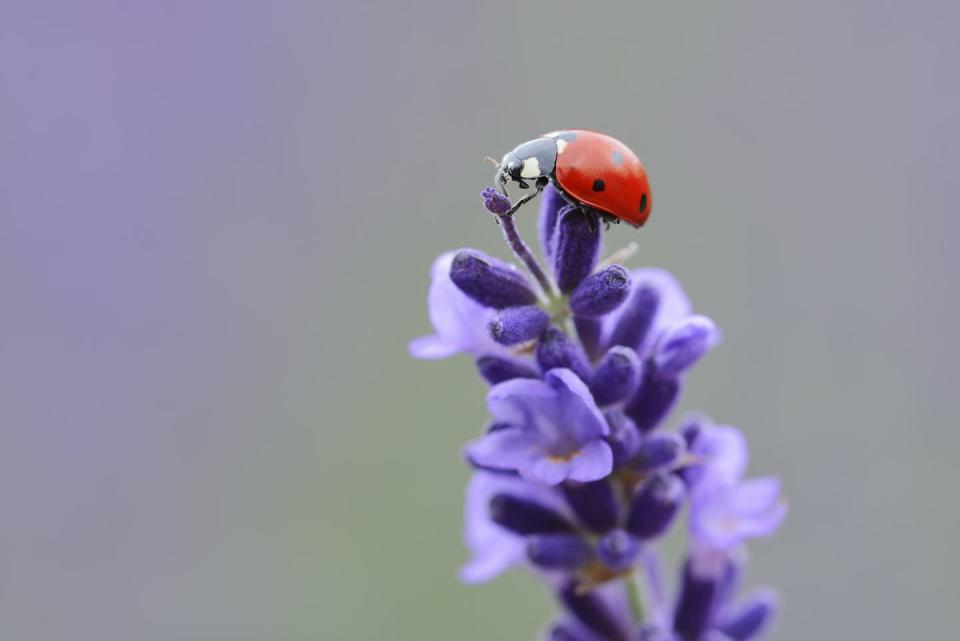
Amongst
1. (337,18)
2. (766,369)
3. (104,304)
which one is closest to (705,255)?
(766,369)

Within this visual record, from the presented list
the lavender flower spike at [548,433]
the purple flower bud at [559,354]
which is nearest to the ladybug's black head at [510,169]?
the purple flower bud at [559,354]

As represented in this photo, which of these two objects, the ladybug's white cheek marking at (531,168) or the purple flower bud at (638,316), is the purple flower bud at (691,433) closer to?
the purple flower bud at (638,316)

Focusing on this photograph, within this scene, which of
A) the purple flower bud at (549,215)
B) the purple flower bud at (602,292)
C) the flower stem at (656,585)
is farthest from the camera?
the flower stem at (656,585)

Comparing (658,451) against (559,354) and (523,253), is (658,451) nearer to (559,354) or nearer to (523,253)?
(559,354)

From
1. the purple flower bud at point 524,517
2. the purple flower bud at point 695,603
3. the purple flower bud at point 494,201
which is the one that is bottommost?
the purple flower bud at point 695,603

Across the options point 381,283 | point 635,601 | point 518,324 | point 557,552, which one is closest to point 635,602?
point 635,601

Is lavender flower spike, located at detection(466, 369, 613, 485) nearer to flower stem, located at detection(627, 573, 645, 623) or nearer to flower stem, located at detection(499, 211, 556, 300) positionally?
flower stem, located at detection(499, 211, 556, 300)
